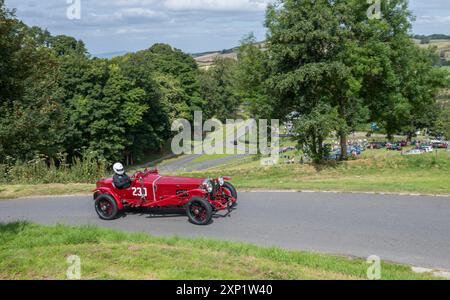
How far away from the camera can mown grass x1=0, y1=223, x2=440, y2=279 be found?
6934 millimetres

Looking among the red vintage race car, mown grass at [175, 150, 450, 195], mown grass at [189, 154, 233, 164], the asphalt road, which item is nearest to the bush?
the asphalt road

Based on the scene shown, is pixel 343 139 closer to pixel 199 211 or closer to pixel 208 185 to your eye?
pixel 208 185

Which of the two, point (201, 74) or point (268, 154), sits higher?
point (201, 74)

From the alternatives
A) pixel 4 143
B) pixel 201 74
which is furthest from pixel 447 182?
pixel 201 74

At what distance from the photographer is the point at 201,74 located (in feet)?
307

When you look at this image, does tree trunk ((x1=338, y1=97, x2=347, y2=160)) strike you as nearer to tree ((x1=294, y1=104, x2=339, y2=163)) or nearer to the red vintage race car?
tree ((x1=294, y1=104, x2=339, y2=163))

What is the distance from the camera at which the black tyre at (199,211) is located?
10.7 metres

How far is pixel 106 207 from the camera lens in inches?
467

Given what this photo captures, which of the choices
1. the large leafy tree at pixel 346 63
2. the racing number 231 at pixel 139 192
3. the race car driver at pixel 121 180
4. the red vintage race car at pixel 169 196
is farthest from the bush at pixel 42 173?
the large leafy tree at pixel 346 63

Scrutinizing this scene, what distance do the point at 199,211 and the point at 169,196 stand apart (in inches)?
38.7

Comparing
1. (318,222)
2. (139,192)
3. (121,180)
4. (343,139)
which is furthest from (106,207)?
(343,139)

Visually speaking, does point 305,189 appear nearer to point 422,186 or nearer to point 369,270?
point 422,186
